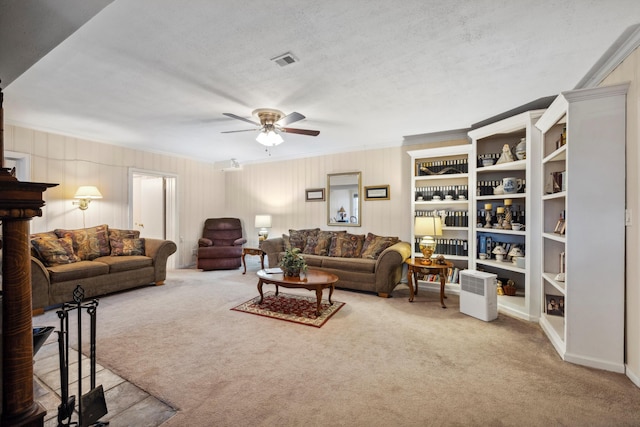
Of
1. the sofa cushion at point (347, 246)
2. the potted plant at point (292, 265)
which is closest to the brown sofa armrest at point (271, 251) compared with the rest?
the sofa cushion at point (347, 246)

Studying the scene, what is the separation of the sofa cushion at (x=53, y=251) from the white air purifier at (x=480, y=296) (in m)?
5.09

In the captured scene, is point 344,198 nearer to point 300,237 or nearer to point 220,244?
point 300,237

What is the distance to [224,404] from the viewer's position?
69.5 inches

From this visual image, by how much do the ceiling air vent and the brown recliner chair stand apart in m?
4.34

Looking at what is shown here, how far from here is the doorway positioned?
5.95 m

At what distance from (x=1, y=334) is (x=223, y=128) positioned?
3.56 m

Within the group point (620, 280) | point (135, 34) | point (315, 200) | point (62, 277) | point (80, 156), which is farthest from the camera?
point (315, 200)

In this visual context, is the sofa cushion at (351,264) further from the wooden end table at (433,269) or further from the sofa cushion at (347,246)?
the wooden end table at (433,269)


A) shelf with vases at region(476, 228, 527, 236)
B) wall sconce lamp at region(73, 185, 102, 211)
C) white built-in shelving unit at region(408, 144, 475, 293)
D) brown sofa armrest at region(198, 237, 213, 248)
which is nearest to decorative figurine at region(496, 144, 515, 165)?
white built-in shelving unit at region(408, 144, 475, 293)

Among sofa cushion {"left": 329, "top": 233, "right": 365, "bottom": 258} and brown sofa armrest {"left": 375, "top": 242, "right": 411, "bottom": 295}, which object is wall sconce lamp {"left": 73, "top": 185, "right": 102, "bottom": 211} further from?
brown sofa armrest {"left": 375, "top": 242, "right": 411, "bottom": 295}

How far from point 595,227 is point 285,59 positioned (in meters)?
2.80

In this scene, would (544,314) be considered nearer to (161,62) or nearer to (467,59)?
(467,59)

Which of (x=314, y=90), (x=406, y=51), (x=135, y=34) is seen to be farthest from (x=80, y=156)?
(x=406, y=51)

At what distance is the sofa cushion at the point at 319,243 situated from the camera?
494cm
